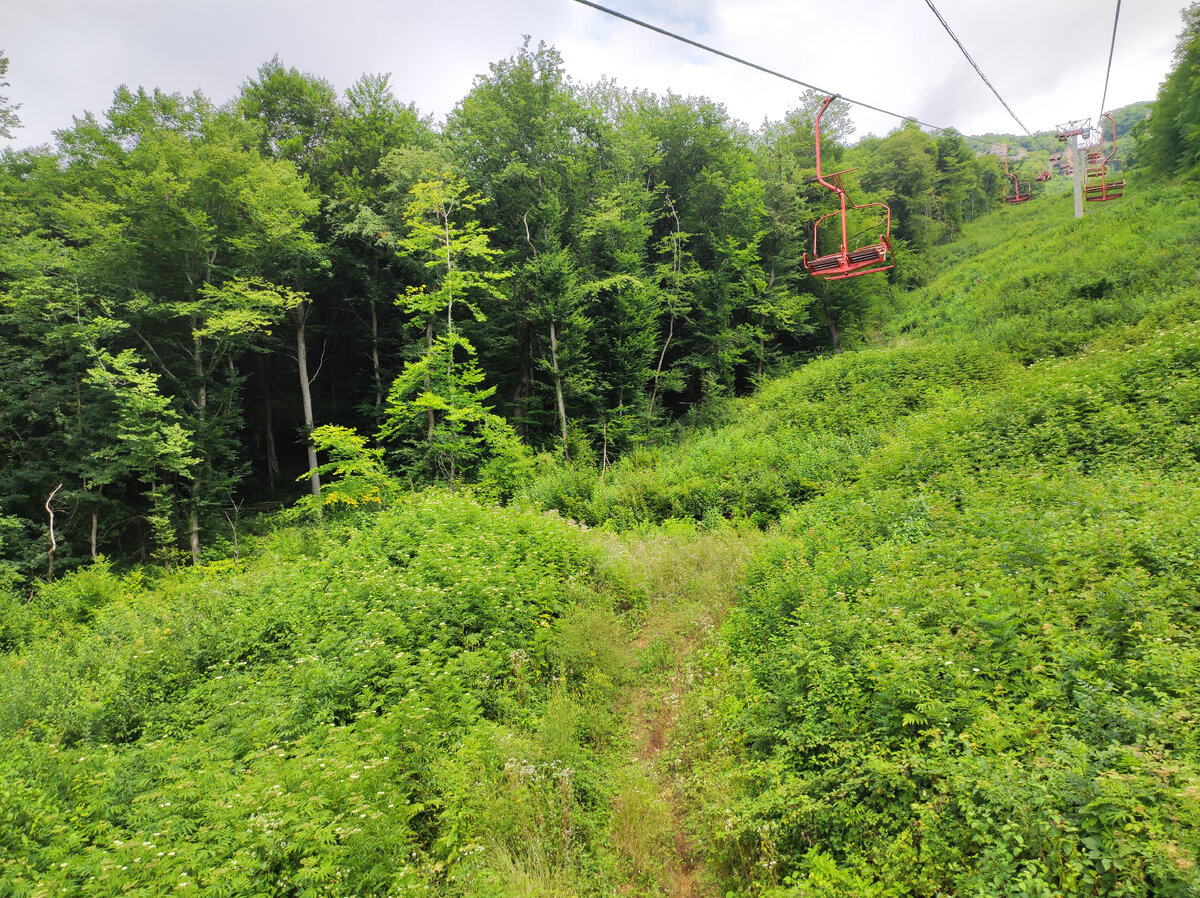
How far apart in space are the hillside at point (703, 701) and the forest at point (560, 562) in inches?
1.5

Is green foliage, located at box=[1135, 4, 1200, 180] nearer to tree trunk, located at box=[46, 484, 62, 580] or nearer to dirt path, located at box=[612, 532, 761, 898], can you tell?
dirt path, located at box=[612, 532, 761, 898]

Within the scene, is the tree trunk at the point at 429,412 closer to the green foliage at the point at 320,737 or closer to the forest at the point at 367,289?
the forest at the point at 367,289

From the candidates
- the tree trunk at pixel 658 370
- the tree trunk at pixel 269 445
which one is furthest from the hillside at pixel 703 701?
the tree trunk at pixel 269 445

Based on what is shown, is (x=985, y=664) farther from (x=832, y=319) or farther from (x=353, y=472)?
(x=832, y=319)

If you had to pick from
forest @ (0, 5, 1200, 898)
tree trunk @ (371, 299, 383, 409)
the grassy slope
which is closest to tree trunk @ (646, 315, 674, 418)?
forest @ (0, 5, 1200, 898)

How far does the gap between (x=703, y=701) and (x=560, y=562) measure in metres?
3.54

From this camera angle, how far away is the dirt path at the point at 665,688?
142 inches

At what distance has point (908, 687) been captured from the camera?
3.35m

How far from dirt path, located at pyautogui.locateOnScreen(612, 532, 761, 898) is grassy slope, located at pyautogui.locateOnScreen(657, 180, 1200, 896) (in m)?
0.24

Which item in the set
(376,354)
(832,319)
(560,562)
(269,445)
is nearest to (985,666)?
(560,562)

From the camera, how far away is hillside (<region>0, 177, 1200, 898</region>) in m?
2.65

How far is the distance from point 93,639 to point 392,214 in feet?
52.4

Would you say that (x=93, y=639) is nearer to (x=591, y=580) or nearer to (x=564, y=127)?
(x=591, y=580)

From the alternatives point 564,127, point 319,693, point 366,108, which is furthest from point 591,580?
point 366,108
